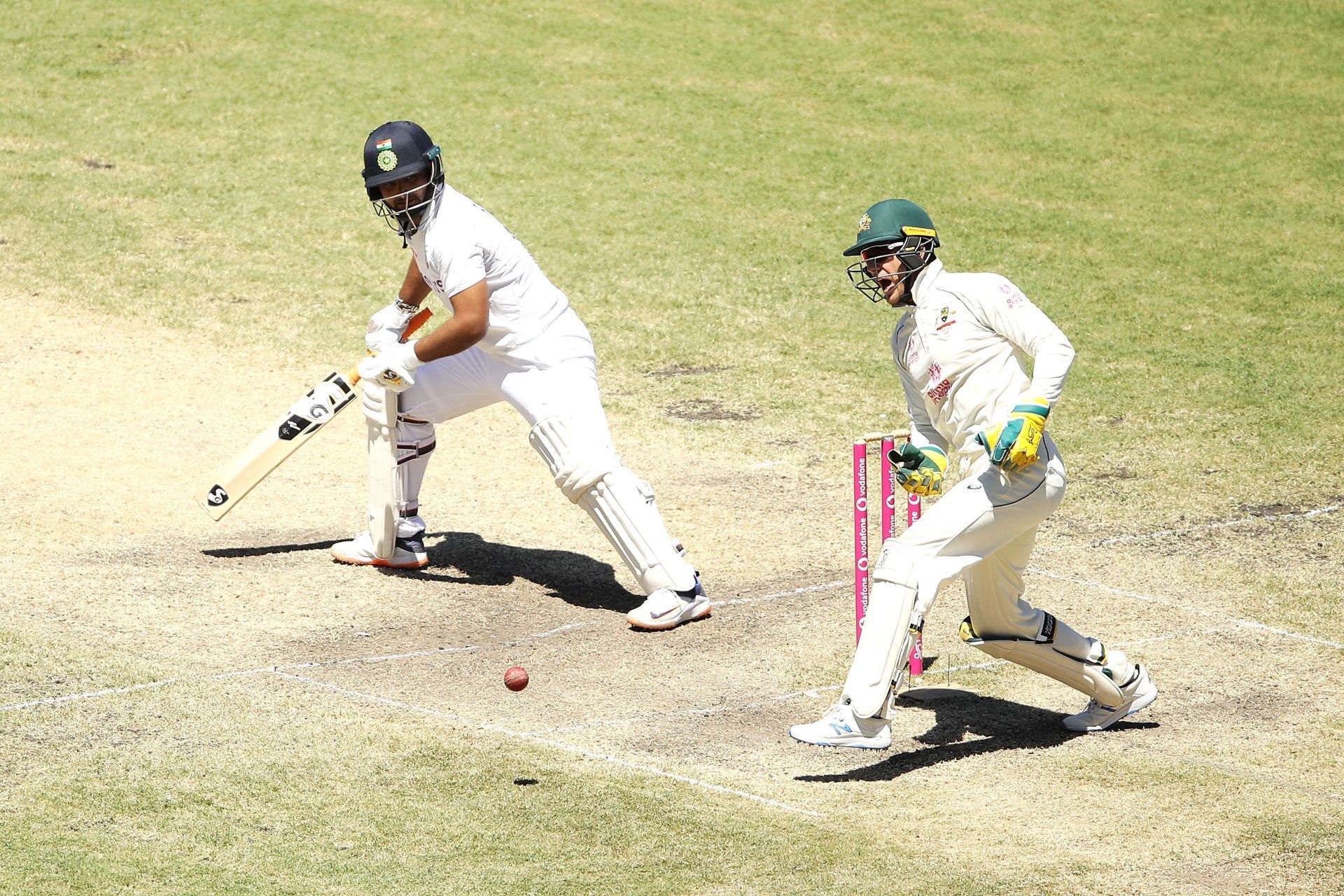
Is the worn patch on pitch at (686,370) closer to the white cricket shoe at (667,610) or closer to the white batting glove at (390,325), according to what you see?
the white batting glove at (390,325)

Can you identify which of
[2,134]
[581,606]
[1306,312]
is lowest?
[581,606]

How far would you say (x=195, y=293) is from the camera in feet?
40.1

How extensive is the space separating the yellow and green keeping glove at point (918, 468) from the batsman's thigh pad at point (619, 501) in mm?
1565

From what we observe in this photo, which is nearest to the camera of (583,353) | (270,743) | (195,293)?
(270,743)

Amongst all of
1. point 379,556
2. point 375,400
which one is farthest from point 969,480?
point 379,556

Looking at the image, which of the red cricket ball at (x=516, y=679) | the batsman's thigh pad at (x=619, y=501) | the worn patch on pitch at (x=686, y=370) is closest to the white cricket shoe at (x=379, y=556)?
the batsman's thigh pad at (x=619, y=501)

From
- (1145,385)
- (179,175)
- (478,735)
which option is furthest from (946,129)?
(478,735)

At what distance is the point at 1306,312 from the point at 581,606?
7364mm

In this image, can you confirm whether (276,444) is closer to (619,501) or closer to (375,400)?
(375,400)

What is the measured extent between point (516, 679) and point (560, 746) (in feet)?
1.79

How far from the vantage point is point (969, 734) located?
6.07m

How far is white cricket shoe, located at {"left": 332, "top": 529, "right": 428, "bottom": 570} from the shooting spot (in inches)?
309

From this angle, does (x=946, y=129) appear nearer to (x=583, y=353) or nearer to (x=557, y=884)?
(x=583, y=353)

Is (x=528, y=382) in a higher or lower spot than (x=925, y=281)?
lower
